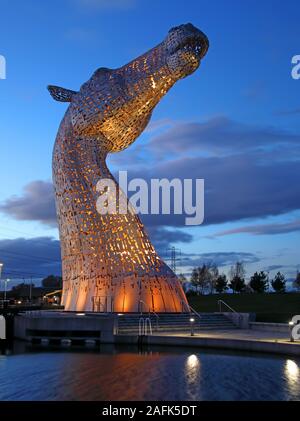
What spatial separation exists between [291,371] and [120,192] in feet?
49.2

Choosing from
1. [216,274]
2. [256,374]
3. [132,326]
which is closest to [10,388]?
[256,374]

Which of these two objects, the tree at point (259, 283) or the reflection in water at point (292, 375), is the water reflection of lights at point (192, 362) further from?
the tree at point (259, 283)

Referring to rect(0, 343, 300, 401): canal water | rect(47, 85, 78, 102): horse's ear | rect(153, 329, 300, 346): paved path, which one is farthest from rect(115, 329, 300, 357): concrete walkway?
rect(47, 85, 78, 102): horse's ear

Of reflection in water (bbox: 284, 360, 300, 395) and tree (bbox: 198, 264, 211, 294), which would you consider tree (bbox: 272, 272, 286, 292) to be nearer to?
tree (bbox: 198, 264, 211, 294)

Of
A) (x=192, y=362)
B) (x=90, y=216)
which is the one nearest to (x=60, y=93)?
(x=90, y=216)

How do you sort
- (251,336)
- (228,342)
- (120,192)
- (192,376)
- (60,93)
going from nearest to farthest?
(192,376)
(228,342)
(251,336)
(120,192)
(60,93)

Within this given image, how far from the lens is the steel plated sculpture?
82.3ft

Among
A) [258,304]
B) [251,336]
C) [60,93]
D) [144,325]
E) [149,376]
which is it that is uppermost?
[60,93]

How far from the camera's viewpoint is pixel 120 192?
26.6 m

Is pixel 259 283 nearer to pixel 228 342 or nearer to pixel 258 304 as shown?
pixel 258 304

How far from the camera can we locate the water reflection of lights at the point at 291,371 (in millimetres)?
12216

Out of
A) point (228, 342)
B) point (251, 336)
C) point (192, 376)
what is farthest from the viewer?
point (251, 336)

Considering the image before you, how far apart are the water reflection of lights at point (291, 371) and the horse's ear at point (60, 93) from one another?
18403 millimetres
